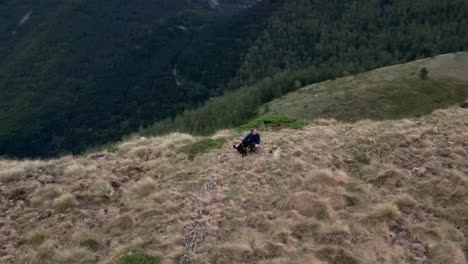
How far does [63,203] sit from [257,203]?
788 cm

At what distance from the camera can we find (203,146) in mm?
→ 17781

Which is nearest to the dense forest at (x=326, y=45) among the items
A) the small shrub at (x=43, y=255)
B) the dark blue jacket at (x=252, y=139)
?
the dark blue jacket at (x=252, y=139)

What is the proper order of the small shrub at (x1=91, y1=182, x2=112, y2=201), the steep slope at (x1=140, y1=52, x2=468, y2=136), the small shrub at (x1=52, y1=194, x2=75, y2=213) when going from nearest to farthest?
the small shrub at (x1=52, y1=194, x2=75, y2=213) → the small shrub at (x1=91, y1=182, x2=112, y2=201) → the steep slope at (x1=140, y1=52, x2=468, y2=136)

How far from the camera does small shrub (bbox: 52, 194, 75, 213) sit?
12859 millimetres

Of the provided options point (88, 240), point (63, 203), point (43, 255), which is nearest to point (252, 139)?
point (88, 240)

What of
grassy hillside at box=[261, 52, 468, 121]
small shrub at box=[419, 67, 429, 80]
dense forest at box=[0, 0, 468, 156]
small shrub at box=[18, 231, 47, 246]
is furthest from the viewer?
dense forest at box=[0, 0, 468, 156]

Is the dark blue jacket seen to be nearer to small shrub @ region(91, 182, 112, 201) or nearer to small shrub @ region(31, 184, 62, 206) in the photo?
small shrub @ region(91, 182, 112, 201)

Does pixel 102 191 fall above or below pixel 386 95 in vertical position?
above

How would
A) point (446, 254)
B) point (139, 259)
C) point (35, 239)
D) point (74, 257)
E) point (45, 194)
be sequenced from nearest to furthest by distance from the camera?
point (446, 254)
point (139, 259)
point (74, 257)
point (35, 239)
point (45, 194)

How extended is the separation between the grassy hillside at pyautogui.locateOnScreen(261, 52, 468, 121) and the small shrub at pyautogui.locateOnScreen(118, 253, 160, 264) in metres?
43.9

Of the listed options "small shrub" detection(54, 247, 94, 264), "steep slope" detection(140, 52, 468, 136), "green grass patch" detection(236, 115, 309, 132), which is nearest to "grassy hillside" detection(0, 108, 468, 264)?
"small shrub" detection(54, 247, 94, 264)

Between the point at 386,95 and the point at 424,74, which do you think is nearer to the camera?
the point at 386,95

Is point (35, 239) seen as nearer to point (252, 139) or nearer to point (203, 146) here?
point (203, 146)

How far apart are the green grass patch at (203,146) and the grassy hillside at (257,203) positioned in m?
0.10
